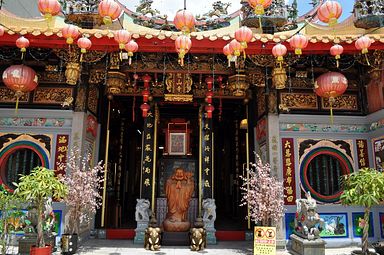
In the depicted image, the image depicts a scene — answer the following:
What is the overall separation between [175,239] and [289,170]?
11.7 ft

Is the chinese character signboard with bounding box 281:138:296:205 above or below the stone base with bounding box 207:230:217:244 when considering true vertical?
above

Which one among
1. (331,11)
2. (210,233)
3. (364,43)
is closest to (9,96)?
(210,233)

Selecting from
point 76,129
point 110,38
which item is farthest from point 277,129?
point 76,129

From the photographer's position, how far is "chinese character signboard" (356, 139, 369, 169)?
25.9ft

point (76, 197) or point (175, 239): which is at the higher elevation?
point (76, 197)

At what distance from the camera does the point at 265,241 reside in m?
6.09

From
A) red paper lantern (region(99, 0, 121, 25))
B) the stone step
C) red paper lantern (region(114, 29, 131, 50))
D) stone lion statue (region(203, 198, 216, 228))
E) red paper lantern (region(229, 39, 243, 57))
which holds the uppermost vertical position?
Result: red paper lantern (region(99, 0, 121, 25))

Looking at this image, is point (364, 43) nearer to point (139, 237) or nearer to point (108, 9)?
point (108, 9)

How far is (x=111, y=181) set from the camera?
32.5ft

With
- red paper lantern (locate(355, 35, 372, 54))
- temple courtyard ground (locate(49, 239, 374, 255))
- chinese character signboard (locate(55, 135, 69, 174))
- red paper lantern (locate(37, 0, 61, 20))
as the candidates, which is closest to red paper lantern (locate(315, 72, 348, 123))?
red paper lantern (locate(355, 35, 372, 54))

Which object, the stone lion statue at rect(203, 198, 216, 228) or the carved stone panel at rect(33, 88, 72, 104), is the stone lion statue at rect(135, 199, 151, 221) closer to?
the stone lion statue at rect(203, 198, 216, 228)

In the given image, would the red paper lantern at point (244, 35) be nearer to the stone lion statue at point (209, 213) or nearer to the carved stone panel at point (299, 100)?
the carved stone panel at point (299, 100)

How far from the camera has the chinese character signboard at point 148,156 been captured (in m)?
8.76

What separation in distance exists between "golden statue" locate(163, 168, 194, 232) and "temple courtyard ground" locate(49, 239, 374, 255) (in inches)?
29.7
